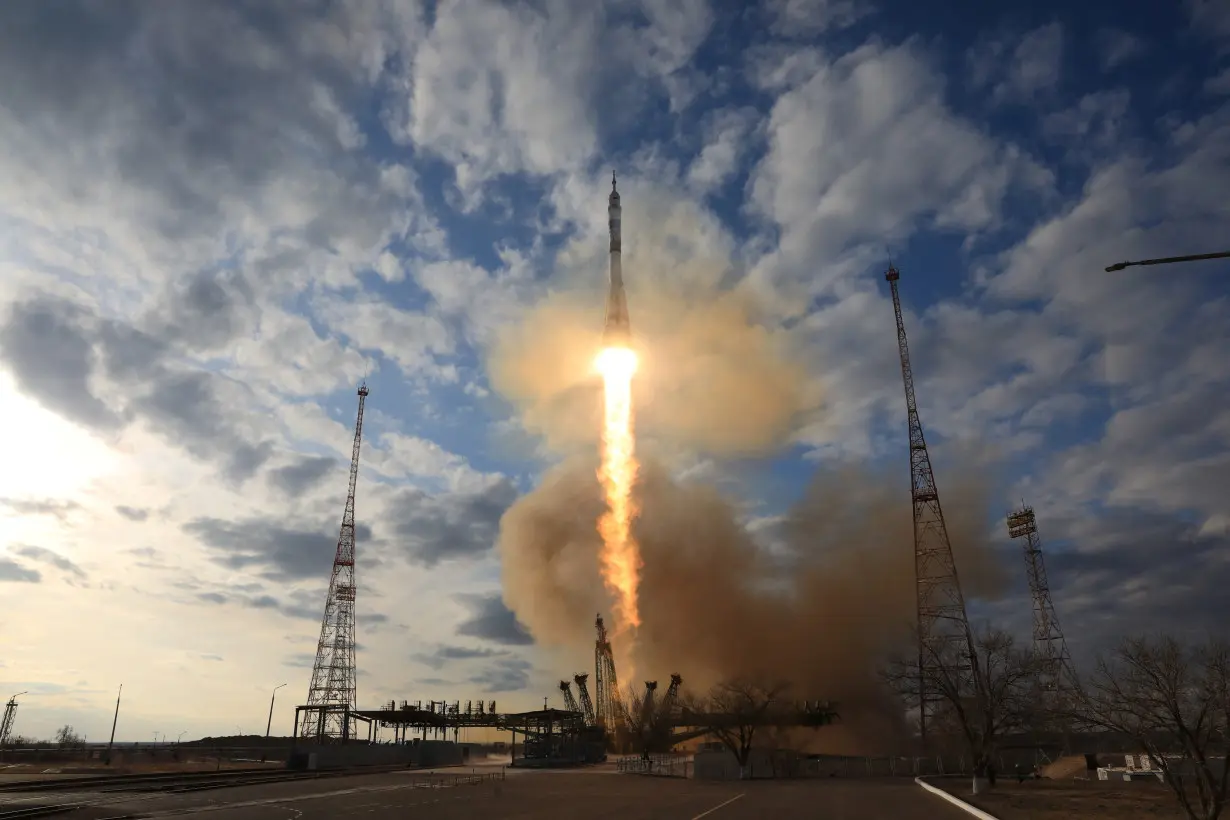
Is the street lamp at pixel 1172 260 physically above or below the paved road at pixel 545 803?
above

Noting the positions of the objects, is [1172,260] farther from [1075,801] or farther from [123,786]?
[123,786]

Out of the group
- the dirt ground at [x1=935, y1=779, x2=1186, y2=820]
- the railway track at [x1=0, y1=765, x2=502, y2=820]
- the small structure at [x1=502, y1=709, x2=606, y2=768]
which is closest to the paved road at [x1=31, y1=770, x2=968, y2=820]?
the railway track at [x1=0, y1=765, x2=502, y2=820]

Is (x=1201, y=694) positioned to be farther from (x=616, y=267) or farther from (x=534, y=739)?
(x=534, y=739)

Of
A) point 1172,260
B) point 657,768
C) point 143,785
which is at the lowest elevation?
Result: point 657,768

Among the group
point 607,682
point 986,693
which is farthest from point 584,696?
point 986,693

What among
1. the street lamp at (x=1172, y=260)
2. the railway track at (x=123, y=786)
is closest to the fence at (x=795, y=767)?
the railway track at (x=123, y=786)

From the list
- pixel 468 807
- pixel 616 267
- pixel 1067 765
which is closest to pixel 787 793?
pixel 468 807

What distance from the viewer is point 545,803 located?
134 feet

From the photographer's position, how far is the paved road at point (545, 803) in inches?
1336

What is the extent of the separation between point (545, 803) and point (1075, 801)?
30.9 meters

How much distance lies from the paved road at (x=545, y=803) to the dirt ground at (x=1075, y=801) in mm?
3106

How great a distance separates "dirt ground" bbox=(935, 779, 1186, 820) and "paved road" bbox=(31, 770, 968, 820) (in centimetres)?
311

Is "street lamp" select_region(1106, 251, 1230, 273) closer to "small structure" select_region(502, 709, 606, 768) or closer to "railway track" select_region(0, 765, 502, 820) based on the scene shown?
"railway track" select_region(0, 765, 502, 820)

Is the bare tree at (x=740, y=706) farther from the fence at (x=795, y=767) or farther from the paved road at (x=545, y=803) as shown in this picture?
the paved road at (x=545, y=803)
